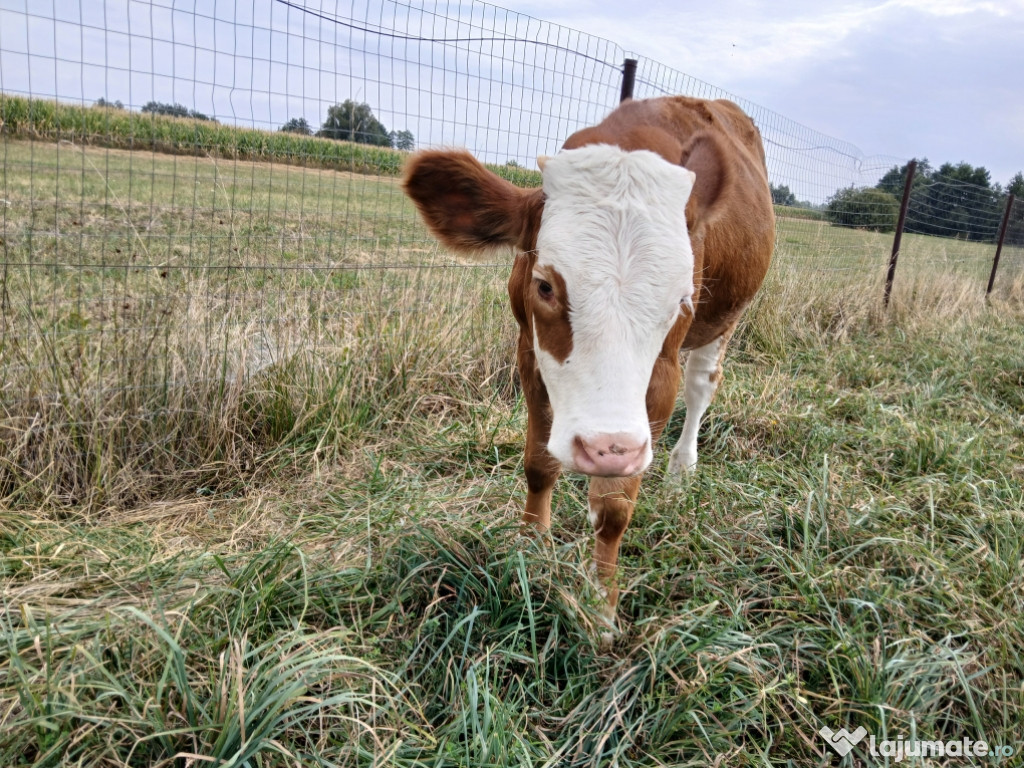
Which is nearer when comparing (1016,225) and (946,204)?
(946,204)

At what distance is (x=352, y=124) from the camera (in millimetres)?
3705

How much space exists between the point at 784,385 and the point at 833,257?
462 centimetres

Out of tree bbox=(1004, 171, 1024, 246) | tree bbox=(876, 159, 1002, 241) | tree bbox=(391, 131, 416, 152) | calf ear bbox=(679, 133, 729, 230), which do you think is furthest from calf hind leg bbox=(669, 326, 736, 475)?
tree bbox=(1004, 171, 1024, 246)

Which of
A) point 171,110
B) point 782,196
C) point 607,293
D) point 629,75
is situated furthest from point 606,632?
point 782,196

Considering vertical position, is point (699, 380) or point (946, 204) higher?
point (946, 204)

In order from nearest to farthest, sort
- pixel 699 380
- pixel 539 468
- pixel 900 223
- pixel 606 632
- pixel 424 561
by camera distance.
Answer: pixel 606 632
pixel 424 561
pixel 539 468
pixel 699 380
pixel 900 223

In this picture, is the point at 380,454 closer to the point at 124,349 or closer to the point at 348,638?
the point at 124,349

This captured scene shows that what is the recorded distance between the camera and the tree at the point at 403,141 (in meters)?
4.09

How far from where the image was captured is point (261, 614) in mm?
1742

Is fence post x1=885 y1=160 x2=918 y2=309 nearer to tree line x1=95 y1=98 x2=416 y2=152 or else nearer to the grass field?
the grass field

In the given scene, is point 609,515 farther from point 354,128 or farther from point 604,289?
point 354,128

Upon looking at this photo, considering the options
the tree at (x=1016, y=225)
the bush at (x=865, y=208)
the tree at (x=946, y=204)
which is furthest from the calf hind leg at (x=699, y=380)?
the tree at (x=1016, y=225)

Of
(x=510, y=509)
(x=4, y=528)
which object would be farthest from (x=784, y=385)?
(x=4, y=528)

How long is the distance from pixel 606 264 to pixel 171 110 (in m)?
2.63
